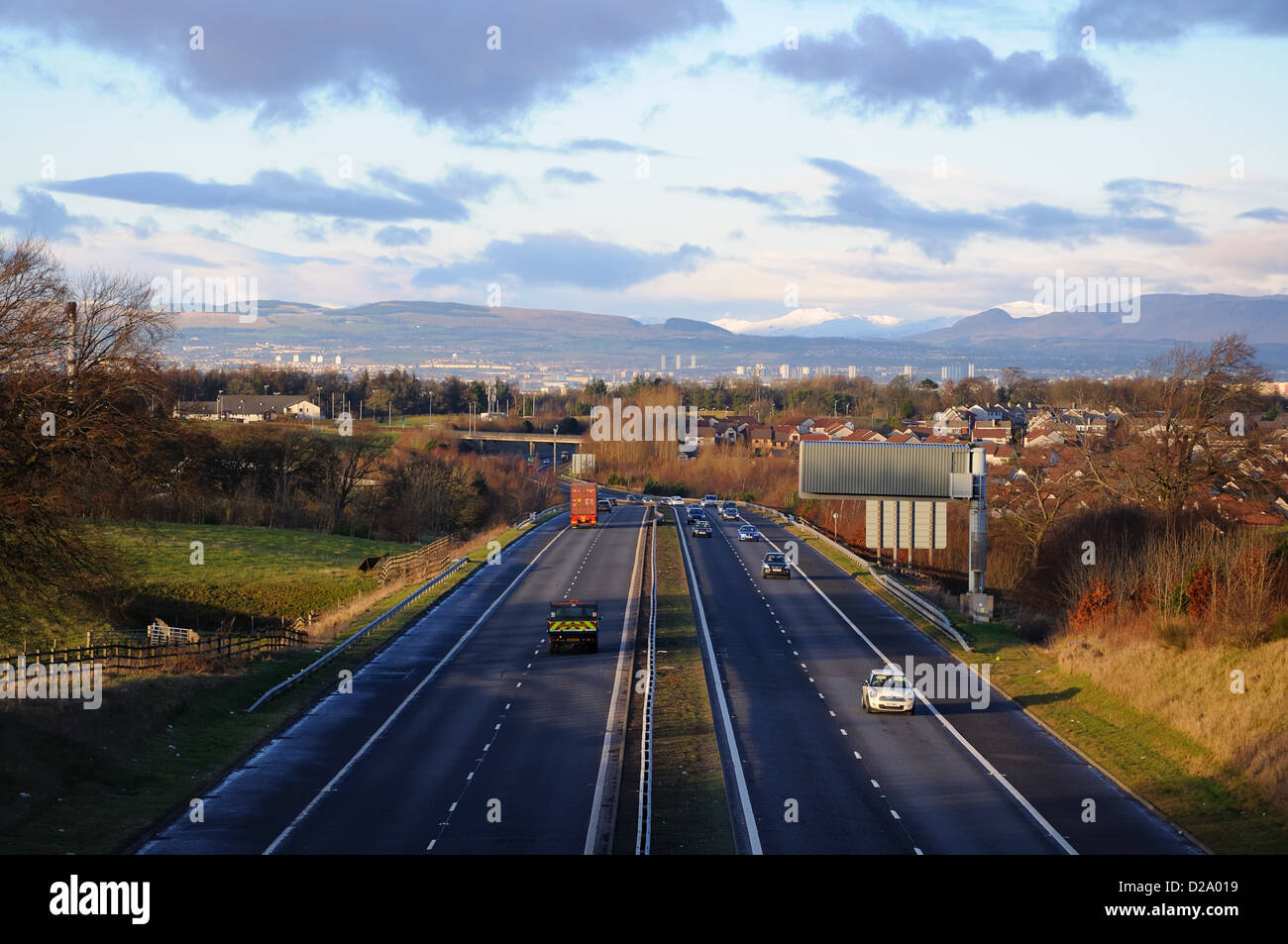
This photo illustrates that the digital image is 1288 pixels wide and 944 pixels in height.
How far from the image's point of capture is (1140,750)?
28.8 metres

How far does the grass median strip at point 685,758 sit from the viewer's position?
69.4 feet

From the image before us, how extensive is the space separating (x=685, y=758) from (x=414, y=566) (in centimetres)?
4206

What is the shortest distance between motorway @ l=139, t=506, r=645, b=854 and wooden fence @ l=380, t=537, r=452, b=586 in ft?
54.8

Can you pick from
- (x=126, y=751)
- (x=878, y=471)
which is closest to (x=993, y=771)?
(x=126, y=751)

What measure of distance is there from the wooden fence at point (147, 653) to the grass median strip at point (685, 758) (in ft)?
41.8

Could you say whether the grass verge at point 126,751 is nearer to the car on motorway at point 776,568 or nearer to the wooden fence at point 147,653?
the wooden fence at point 147,653

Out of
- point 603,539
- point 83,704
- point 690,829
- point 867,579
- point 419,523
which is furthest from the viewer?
→ point 419,523

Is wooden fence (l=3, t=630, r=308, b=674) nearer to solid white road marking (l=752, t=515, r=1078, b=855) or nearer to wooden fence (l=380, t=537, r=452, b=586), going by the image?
solid white road marking (l=752, t=515, r=1078, b=855)

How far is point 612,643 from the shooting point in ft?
142

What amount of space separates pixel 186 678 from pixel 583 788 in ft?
44.1

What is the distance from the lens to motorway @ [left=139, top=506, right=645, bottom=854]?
20828mm

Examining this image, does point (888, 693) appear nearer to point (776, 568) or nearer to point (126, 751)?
point (126, 751)
